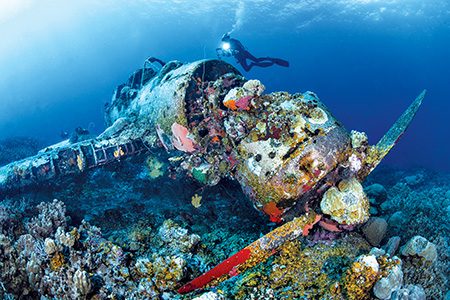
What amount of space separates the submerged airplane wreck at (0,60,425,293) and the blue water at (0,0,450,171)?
16.6m

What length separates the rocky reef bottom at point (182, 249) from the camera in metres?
3.42

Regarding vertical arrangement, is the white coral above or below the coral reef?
above

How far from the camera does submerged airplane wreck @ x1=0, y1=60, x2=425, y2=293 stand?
4238mm

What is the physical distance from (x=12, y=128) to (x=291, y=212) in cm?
7509

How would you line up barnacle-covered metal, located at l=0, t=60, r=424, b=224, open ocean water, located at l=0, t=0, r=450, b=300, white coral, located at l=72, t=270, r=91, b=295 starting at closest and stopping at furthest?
white coral, located at l=72, t=270, r=91, b=295
open ocean water, located at l=0, t=0, r=450, b=300
barnacle-covered metal, located at l=0, t=60, r=424, b=224

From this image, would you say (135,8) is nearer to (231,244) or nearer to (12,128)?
(12,128)

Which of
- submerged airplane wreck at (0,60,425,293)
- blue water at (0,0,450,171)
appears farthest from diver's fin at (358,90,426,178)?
blue water at (0,0,450,171)

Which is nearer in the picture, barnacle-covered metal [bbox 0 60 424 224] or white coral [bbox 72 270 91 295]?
white coral [bbox 72 270 91 295]

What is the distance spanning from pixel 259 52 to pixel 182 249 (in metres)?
82.3

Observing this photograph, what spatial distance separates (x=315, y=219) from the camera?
4352mm

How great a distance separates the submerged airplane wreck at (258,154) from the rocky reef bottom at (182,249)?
33 centimetres

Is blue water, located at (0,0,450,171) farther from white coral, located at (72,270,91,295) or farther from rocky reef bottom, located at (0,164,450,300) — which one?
white coral, located at (72,270,91,295)

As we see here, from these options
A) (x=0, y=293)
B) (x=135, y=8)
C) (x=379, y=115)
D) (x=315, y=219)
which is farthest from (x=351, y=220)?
(x=379, y=115)

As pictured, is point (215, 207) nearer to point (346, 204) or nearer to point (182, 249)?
point (182, 249)
